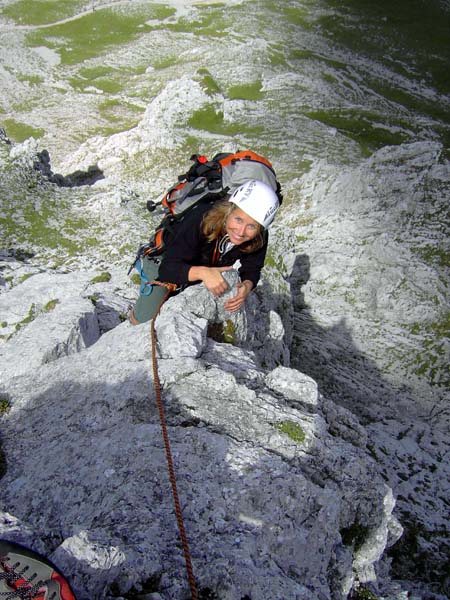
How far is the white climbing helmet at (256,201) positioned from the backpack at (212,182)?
1.53 meters

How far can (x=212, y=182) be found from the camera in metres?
11.6

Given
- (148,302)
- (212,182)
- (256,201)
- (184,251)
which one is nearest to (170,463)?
(184,251)

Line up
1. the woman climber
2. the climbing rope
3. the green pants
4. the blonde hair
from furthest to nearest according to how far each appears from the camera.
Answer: the green pants < the blonde hair < the woman climber < the climbing rope

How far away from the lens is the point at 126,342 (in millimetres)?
11672

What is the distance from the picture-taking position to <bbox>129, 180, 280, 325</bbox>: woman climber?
948 cm

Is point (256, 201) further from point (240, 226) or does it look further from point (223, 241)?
point (223, 241)

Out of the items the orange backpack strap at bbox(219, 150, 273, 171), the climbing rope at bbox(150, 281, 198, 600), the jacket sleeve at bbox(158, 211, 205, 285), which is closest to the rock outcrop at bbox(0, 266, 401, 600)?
the climbing rope at bbox(150, 281, 198, 600)

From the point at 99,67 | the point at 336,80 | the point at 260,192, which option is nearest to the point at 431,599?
the point at 260,192

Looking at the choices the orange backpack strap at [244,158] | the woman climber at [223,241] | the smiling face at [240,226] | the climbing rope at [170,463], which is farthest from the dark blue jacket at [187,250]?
the orange backpack strap at [244,158]

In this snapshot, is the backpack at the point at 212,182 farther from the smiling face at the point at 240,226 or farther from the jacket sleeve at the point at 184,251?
the smiling face at the point at 240,226

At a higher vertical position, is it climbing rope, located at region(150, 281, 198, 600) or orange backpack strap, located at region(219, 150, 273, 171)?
orange backpack strap, located at region(219, 150, 273, 171)

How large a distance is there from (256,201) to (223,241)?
5.20ft

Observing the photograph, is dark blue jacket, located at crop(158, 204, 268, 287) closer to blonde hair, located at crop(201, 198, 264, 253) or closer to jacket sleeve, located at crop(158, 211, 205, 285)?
jacket sleeve, located at crop(158, 211, 205, 285)

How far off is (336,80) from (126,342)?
7758 centimetres
